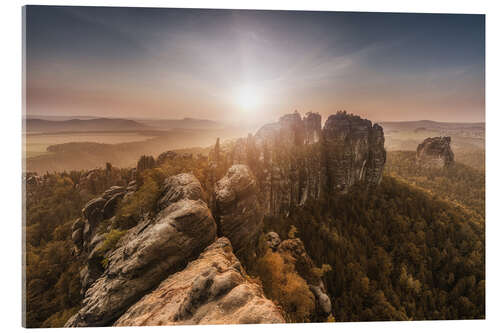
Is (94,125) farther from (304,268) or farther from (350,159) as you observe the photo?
(350,159)

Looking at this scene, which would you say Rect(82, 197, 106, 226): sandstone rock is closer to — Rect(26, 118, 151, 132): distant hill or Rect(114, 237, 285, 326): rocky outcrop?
Rect(26, 118, 151, 132): distant hill

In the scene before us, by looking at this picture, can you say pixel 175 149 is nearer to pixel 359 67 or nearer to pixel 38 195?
pixel 38 195

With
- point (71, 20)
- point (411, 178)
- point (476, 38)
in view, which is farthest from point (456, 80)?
point (71, 20)

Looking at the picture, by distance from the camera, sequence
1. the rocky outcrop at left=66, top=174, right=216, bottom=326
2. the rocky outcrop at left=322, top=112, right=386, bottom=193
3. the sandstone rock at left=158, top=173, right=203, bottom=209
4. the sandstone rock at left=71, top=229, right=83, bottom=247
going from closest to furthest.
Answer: the rocky outcrop at left=66, top=174, right=216, bottom=326
the sandstone rock at left=158, top=173, right=203, bottom=209
the sandstone rock at left=71, top=229, right=83, bottom=247
the rocky outcrop at left=322, top=112, right=386, bottom=193

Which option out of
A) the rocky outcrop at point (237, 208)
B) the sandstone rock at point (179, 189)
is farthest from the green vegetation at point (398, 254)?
the sandstone rock at point (179, 189)

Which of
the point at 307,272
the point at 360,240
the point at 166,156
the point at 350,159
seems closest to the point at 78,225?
the point at 166,156

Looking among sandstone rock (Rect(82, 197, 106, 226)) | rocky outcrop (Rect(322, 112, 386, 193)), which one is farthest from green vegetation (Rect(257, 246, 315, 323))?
rocky outcrop (Rect(322, 112, 386, 193))
